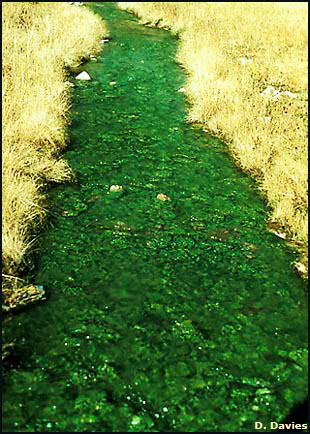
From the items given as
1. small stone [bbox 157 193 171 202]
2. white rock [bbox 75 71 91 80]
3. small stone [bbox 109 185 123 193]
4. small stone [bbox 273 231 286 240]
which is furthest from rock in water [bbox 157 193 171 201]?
white rock [bbox 75 71 91 80]

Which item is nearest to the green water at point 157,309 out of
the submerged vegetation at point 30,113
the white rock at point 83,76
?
the submerged vegetation at point 30,113

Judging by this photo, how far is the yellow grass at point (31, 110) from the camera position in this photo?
4.93 m

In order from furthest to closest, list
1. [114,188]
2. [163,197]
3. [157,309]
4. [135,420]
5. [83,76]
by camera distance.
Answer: [83,76]
[114,188]
[163,197]
[157,309]
[135,420]

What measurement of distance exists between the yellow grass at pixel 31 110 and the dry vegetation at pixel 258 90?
295cm

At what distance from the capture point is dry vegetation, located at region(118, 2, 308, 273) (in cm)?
614

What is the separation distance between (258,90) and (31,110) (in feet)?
16.1

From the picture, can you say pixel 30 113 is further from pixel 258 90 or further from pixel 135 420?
pixel 135 420

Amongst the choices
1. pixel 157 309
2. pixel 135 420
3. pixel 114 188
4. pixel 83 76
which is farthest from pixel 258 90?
pixel 135 420

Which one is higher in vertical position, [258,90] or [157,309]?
[258,90]

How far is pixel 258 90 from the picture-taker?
9.27 metres

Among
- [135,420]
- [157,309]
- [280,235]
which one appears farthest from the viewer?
[280,235]

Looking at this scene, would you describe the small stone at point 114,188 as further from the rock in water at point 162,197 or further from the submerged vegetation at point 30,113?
the submerged vegetation at point 30,113

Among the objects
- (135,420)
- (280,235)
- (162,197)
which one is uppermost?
(162,197)

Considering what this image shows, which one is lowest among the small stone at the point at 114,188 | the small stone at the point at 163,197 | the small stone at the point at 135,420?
the small stone at the point at 135,420
